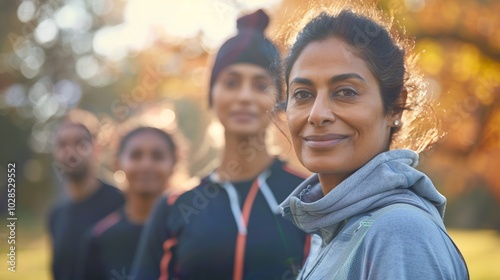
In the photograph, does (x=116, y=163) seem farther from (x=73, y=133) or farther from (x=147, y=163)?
(x=73, y=133)

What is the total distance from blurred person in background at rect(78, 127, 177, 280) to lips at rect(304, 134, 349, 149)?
8.35 feet

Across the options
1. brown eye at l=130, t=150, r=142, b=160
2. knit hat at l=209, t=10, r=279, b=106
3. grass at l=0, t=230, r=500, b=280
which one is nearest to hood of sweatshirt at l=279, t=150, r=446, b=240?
knit hat at l=209, t=10, r=279, b=106

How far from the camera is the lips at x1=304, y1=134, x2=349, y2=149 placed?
1.73 m

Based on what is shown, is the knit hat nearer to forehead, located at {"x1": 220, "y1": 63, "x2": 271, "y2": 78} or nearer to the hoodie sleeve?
forehead, located at {"x1": 220, "y1": 63, "x2": 271, "y2": 78}

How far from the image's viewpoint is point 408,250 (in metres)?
1.37

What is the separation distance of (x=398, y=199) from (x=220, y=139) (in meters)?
2.11

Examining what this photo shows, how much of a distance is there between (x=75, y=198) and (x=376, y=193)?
11.8 ft

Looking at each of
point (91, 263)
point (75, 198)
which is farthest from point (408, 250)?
point (75, 198)

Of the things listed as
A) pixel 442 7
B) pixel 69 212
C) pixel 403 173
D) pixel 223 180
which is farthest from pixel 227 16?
pixel 442 7

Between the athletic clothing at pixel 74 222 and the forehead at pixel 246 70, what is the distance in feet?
5.96

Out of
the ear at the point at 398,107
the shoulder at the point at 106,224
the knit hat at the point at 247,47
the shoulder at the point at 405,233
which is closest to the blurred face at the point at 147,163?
the shoulder at the point at 106,224

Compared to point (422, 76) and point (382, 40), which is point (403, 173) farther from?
point (422, 76)

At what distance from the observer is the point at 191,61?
8.03 metres

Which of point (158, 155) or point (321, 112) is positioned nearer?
point (321, 112)
